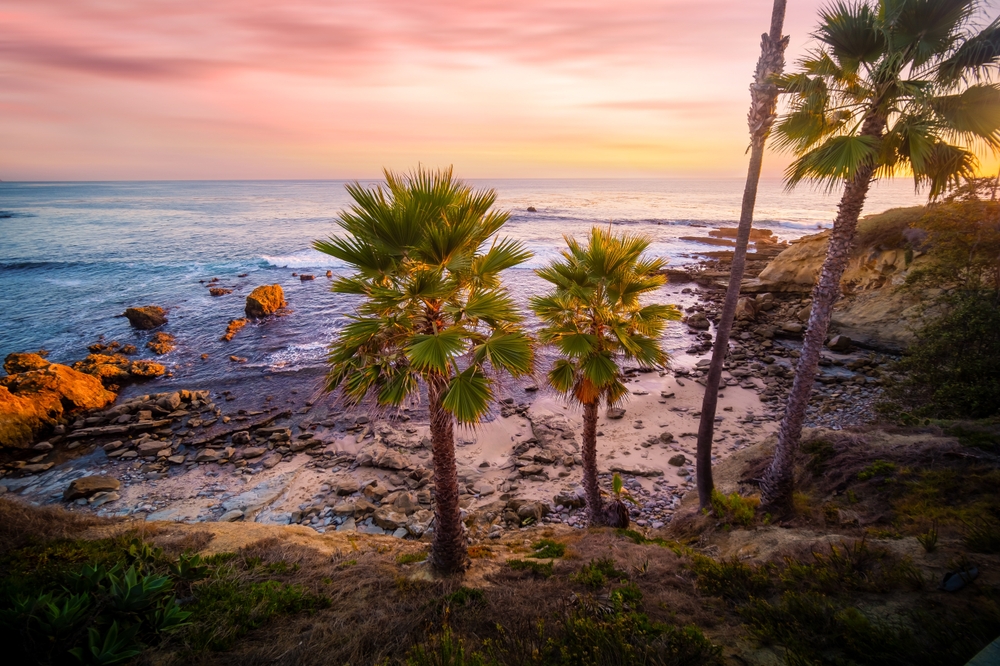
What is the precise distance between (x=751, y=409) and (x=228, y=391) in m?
22.9

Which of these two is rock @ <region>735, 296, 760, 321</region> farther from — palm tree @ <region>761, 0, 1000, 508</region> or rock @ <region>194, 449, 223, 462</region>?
rock @ <region>194, 449, 223, 462</region>

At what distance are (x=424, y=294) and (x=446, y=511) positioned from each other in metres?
4.16

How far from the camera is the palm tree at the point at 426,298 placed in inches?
238

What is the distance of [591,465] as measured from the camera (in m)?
9.66

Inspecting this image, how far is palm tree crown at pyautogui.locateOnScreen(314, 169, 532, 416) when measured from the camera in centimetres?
604

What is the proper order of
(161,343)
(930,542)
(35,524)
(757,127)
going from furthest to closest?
1. (161,343)
2. (757,127)
3. (35,524)
4. (930,542)

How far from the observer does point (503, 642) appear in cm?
498

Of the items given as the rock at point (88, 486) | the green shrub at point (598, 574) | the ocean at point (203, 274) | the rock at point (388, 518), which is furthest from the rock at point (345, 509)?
the ocean at point (203, 274)

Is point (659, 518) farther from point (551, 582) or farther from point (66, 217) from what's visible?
point (66, 217)

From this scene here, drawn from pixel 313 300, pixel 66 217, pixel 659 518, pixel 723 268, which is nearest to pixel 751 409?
pixel 659 518

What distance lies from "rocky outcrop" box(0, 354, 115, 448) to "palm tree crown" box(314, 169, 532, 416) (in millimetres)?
17311

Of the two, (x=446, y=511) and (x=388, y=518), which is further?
(x=388, y=518)

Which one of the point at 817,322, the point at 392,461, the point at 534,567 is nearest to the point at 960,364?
the point at 817,322

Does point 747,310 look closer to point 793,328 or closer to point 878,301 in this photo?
point 793,328
